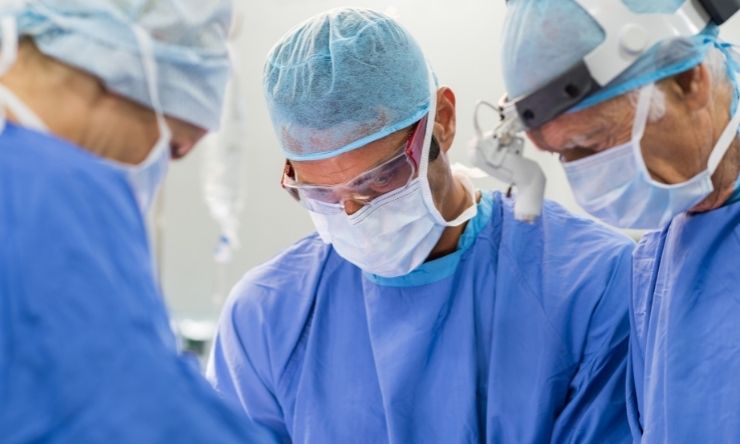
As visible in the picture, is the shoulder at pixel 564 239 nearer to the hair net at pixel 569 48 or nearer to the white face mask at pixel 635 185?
the white face mask at pixel 635 185

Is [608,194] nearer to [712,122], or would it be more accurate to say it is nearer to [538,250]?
[712,122]

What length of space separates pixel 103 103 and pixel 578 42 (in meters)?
Result: 0.62

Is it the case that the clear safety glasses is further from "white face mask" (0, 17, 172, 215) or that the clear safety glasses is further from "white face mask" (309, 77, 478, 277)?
"white face mask" (0, 17, 172, 215)

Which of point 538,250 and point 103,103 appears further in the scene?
point 538,250

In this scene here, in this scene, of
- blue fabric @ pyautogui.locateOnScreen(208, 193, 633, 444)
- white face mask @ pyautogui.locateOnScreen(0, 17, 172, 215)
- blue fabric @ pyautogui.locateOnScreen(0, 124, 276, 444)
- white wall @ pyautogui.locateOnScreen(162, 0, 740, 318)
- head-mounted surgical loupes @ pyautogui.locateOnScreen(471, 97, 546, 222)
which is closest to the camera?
blue fabric @ pyautogui.locateOnScreen(0, 124, 276, 444)

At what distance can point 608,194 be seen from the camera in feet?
4.17

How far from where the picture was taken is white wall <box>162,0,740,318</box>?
8.01ft

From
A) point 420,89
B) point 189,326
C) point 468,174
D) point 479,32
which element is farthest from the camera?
point 189,326

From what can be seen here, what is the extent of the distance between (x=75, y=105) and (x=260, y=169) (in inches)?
70.0

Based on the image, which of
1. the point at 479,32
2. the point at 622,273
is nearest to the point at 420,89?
the point at 622,273

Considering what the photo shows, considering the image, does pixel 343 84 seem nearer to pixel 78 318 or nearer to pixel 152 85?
pixel 152 85

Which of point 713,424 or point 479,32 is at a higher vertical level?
point 479,32

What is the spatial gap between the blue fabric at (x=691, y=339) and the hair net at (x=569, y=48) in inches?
9.3

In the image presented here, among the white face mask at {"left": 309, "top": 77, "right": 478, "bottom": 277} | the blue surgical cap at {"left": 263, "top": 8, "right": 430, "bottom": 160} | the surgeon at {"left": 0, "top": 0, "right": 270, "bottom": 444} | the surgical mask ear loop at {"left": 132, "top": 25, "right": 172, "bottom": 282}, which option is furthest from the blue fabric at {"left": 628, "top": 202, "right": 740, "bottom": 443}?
the surgical mask ear loop at {"left": 132, "top": 25, "right": 172, "bottom": 282}
